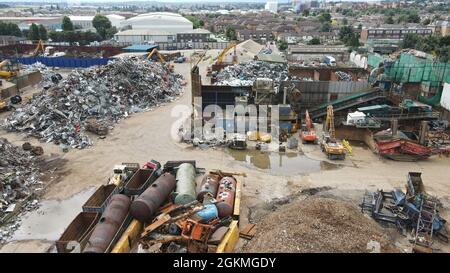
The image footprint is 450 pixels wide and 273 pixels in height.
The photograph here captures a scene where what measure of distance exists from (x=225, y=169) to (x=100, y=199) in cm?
631

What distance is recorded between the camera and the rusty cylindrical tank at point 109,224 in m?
10.4

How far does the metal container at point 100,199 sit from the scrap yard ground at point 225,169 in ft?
4.37

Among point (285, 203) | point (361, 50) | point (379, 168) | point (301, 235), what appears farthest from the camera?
point (361, 50)

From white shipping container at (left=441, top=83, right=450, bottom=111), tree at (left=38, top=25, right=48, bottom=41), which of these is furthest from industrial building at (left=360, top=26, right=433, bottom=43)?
tree at (left=38, top=25, right=48, bottom=41)

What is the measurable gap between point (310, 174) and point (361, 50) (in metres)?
42.4

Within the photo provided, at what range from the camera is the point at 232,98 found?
26703 millimetres

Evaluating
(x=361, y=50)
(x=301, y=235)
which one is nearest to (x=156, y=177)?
(x=301, y=235)

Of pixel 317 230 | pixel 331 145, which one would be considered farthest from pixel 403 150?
pixel 317 230

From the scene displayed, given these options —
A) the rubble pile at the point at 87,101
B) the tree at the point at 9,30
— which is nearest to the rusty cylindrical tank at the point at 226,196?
the rubble pile at the point at 87,101

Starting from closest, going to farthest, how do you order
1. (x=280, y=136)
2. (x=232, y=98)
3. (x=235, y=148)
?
(x=235, y=148) → (x=280, y=136) → (x=232, y=98)

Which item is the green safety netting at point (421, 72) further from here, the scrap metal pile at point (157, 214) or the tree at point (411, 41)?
the tree at point (411, 41)

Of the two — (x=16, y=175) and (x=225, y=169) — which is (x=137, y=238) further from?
(x=16, y=175)
